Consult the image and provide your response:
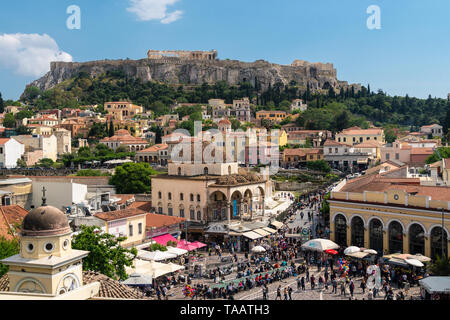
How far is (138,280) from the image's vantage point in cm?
2008

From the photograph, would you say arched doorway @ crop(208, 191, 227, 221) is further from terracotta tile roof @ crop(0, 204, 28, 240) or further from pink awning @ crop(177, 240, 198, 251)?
terracotta tile roof @ crop(0, 204, 28, 240)

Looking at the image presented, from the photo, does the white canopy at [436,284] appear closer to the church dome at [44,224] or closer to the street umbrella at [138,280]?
the street umbrella at [138,280]

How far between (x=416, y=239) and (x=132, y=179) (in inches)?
1297

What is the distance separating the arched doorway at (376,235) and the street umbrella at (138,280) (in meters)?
14.5

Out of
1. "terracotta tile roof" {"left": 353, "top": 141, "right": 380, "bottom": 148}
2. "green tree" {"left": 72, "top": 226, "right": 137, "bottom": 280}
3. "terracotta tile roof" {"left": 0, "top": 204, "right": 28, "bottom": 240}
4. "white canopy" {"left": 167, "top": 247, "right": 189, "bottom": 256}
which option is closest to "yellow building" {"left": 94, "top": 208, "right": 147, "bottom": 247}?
"white canopy" {"left": 167, "top": 247, "right": 189, "bottom": 256}

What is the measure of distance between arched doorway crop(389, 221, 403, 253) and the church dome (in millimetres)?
20717

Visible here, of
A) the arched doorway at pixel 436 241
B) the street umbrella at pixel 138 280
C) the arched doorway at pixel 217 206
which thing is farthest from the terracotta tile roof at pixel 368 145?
the street umbrella at pixel 138 280

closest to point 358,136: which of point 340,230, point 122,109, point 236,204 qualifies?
point 236,204

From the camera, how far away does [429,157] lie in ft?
187

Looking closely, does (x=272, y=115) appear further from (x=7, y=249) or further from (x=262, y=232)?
(x=7, y=249)

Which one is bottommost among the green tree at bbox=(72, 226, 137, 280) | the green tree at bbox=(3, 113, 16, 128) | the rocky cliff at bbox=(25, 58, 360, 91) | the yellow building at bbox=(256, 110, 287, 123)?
the green tree at bbox=(72, 226, 137, 280)

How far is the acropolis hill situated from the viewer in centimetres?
15762
